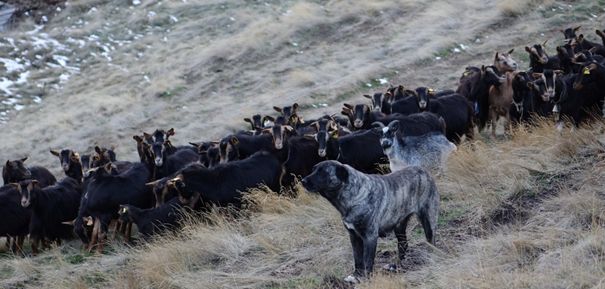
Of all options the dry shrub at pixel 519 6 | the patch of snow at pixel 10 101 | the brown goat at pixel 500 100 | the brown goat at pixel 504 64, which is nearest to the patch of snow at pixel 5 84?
the patch of snow at pixel 10 101

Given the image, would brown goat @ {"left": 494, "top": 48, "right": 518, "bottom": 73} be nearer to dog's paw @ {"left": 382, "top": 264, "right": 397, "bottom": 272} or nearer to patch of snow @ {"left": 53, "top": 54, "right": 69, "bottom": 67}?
dog's paw @ {"left": 382, "top": 264, "right": 397, "bottom": 272}

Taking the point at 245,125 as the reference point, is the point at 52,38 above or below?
above

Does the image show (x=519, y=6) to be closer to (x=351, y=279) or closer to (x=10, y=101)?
(x=10, y=101)

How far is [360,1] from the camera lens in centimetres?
3291

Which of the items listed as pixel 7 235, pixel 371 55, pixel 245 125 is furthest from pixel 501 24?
pixel 7 235

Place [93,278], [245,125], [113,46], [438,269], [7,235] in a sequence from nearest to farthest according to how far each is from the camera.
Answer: [438,269]
[93,278]
[7,235]
[245,125]
[113,46]

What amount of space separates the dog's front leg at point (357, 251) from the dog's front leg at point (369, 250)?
0.55ft

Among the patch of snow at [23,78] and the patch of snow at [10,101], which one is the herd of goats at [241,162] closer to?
the patch of snow at [10,101]

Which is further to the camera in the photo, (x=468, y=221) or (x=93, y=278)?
(x=93, y=278)

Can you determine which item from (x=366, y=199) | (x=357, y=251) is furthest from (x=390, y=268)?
(x=366, y=199)

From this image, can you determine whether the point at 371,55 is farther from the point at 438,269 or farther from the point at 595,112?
the point at 438,269

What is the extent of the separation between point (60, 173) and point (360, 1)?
15.9 metres

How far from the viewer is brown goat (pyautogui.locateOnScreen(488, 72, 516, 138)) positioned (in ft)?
57.2

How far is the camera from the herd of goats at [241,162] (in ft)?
42.6
